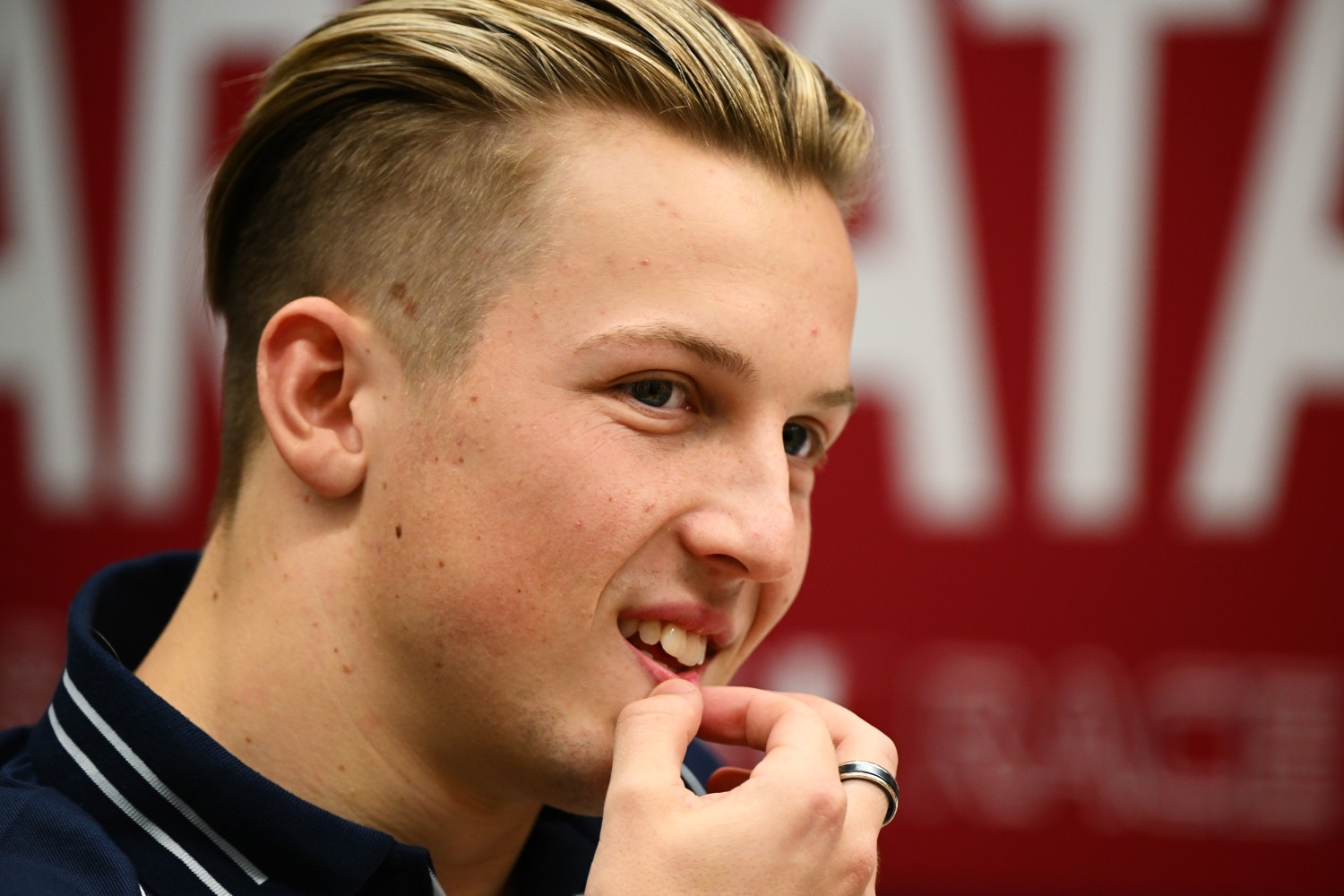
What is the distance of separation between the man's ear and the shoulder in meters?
0.34

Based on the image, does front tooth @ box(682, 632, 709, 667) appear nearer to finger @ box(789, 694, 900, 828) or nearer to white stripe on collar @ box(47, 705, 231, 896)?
finger @ box(789, 694, 900, 828)

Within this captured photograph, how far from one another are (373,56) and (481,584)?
526mm

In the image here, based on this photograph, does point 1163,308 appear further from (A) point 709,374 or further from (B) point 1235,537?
(A) point 709,374

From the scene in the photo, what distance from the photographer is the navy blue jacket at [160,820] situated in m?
1.01

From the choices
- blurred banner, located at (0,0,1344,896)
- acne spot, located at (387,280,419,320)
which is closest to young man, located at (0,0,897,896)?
acne spot, located at (387,280,419,320)

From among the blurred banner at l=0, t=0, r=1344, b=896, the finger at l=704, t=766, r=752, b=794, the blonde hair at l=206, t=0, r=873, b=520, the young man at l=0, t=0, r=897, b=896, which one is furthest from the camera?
the blurred banner at l=0, t=0, r=1344, b=896

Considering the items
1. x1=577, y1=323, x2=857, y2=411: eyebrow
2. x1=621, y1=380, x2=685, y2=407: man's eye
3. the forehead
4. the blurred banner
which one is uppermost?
the forehead

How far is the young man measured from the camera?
3.49 ft

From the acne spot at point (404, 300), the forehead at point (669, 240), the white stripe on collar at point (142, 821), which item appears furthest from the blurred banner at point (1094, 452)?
the white stripe on collar at point (142, 821)

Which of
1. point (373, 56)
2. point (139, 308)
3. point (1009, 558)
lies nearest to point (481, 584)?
point (373, 56)

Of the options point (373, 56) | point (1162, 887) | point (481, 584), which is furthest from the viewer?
point (1162, 887)

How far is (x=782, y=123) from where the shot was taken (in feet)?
4.14

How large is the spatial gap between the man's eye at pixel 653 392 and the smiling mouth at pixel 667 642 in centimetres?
20

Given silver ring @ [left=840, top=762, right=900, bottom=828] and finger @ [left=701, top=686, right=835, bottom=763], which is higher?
finger @ [left=701, top=686, right=835, bottom=763]
